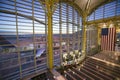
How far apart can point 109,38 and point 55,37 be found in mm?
5596

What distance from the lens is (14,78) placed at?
15.4 ft

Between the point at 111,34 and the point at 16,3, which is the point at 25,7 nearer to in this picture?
the point at 16,3

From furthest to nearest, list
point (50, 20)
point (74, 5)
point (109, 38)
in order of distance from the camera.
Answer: point (109, 38), point (74, 5), point (50, 20)

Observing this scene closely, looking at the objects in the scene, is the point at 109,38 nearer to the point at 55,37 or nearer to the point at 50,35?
the point at 55,37

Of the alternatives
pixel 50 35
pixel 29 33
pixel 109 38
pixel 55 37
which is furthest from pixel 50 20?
pixel 109 38

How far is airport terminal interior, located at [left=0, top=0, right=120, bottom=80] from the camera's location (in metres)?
4.46

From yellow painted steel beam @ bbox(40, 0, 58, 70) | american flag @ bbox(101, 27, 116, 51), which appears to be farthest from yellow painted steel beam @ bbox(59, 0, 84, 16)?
american flag @ bbox(101, 27, 116, 51)

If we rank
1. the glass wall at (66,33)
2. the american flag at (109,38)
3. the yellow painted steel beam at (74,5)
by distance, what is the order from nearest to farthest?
the glass wall at (66,33)
the yellow painted steel beam at (74,5)
the american flag at (109,38)

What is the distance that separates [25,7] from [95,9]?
7136mm

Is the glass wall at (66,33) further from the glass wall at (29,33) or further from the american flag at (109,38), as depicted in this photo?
the american flag at (109,38)

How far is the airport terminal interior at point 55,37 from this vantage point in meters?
4.46

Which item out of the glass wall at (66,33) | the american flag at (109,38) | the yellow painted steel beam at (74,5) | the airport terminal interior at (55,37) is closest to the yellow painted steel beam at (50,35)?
the airport terminal interior at (55,37)

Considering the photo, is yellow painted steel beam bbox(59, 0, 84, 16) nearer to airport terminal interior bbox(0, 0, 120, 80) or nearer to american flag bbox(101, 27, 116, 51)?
airport terminal interior bbox(0, 0, 120, 80)

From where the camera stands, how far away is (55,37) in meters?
6.58
